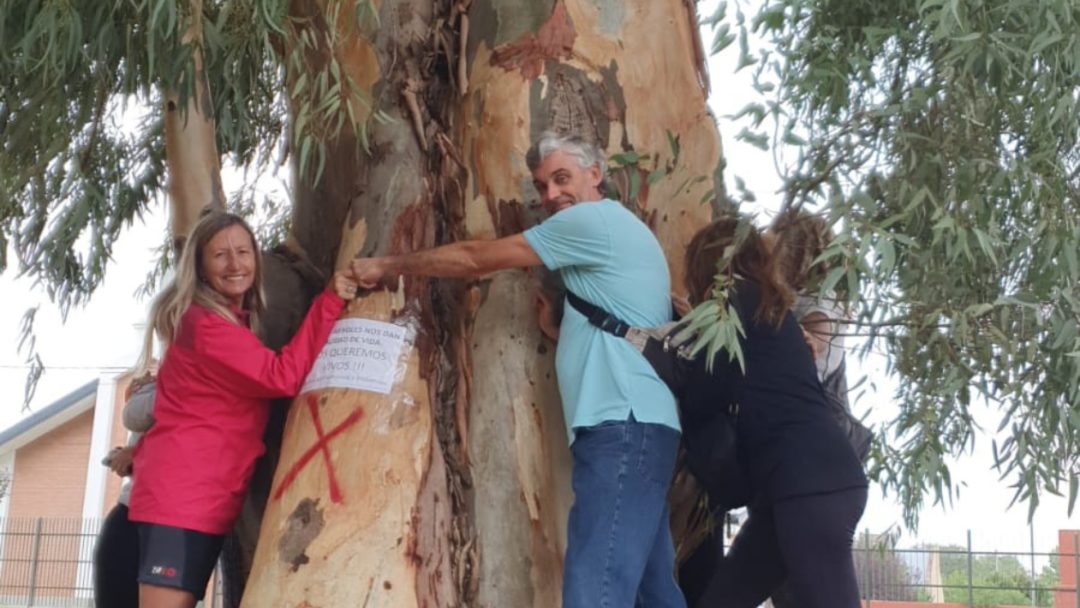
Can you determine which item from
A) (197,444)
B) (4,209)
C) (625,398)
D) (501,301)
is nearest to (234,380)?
(197,444)

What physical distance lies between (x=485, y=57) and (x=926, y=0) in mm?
1154

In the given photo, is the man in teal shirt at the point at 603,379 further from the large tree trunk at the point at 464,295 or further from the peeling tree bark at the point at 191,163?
the peeling tree bark at the point at 191,163

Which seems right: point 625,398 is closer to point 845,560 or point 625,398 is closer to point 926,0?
point 845,560

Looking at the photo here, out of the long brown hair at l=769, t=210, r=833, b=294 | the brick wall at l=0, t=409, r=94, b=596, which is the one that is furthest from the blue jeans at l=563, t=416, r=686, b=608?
the brick wall at l=0, t=409, r=94, b=596

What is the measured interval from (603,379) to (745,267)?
1.33 feet

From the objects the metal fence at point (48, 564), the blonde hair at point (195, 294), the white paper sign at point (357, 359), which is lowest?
the metal fence at point (48, 564)

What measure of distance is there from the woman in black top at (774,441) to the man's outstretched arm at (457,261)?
414 millimetres

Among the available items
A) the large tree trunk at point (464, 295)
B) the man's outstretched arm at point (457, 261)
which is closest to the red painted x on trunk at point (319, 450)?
the large tree trunk at point (464, 295)

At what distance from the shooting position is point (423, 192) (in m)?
3.55

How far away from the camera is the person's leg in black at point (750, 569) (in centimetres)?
309

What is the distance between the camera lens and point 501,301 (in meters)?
3.37

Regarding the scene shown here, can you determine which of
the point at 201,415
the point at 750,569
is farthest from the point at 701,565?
the point at 201,415

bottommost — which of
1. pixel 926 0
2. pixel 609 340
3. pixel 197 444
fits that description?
pixel 197 444

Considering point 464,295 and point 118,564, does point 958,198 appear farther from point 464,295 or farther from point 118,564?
point 118,564
